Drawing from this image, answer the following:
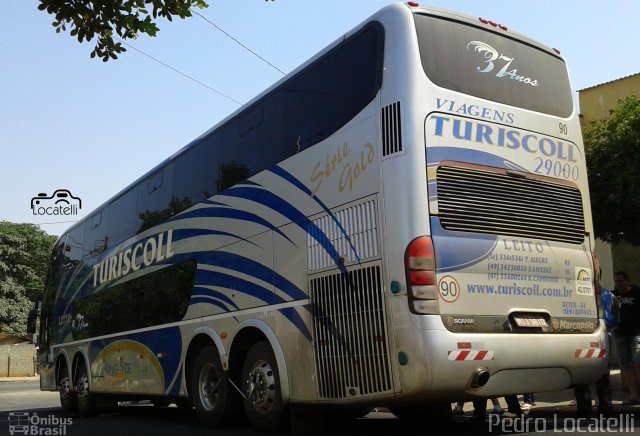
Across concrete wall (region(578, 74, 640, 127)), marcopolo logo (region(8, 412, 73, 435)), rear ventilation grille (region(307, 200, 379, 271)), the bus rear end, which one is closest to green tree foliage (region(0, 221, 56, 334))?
marcopolo logo (region(8, 412, 73, 435))

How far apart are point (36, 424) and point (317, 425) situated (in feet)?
22.5

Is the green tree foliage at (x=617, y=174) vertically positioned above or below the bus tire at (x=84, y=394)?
above

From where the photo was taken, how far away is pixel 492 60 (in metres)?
7.47

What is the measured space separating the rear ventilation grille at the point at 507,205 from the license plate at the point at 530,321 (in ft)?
2.65

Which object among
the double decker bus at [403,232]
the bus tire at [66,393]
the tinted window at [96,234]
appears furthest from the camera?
the bus tire at [66,393]

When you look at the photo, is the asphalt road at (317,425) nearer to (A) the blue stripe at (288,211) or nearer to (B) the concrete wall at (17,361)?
(A) the blue stripe at (288,211)

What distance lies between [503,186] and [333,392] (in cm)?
265

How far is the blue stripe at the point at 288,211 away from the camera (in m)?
7.38

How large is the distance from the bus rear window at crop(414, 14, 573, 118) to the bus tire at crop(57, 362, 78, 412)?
11383mm

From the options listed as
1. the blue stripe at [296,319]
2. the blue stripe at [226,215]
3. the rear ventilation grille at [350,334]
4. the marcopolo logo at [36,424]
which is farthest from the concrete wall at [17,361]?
the rear ventilation grille at [350,334]

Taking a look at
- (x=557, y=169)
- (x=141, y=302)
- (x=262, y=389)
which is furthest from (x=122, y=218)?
(x=557, y=169)

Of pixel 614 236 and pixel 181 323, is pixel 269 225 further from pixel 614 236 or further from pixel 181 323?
pixel 614 236

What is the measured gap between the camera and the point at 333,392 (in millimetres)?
7090

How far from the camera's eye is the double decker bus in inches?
254
